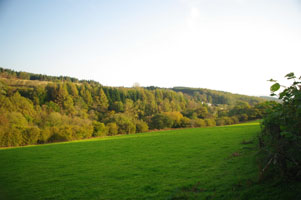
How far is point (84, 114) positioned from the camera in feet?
282

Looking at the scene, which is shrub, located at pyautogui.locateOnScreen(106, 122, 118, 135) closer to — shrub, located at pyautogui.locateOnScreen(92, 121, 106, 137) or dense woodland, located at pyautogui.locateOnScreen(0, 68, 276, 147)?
dense woodland, located at pyautogui.locateOnScreen(0, 68, 276, 147)

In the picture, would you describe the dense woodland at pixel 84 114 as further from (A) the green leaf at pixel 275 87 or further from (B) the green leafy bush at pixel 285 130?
(A) the green leaf at pixel 275 87

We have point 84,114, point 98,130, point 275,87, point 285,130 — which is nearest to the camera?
point 275,87

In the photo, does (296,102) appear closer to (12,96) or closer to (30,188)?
(30,188)

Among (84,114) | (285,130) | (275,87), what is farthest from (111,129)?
(275,87)

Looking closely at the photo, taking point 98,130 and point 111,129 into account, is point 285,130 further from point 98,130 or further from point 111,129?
point 111,129

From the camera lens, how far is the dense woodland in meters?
47.1

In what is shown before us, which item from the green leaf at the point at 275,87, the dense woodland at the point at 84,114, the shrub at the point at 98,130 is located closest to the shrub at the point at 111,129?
the dense woodland at the point at 84,114

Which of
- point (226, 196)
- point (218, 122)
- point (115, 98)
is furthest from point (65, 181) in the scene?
point (115, 98)

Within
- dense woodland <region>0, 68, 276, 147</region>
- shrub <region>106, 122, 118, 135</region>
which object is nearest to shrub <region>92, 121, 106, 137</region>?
dense woodland <region>0, 68, 276, 147</region>

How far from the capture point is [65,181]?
37.0ft

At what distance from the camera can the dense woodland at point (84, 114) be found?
4714 cm

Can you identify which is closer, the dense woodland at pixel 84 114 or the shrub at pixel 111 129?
the dense woodland at pixel 84 114

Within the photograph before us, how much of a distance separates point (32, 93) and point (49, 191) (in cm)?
9739
